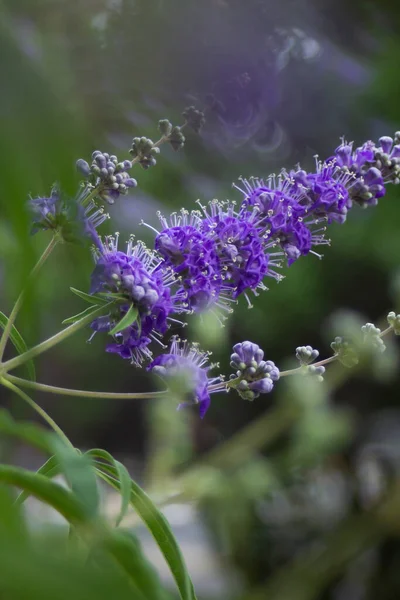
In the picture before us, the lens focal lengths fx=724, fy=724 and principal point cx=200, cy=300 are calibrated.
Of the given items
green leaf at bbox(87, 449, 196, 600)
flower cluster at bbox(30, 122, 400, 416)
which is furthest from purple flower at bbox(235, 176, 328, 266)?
green leaf at bbox(87, 449, 196, 600)

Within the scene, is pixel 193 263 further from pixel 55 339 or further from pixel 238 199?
pixel 238 199

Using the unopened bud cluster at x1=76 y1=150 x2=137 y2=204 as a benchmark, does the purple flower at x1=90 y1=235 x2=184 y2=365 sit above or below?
below

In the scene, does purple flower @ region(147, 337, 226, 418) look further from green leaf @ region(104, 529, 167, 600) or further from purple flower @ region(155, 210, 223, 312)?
green leaf @ region(104, 529, 167, 600)

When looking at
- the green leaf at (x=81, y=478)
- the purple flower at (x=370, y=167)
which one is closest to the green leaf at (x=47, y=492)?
the green leaf at (x=81, y=478)

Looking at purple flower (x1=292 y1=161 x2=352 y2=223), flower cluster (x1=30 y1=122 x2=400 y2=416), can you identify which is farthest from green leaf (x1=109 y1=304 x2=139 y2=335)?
purple flower (x1=292 y1=161 x2=352 y2=223)

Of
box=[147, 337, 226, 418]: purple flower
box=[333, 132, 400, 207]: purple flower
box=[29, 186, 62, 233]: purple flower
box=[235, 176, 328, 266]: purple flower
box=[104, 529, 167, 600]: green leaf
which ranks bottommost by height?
box=[104, 529, 167, 600]: green leaf

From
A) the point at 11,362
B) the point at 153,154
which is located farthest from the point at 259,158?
the point at 11,362

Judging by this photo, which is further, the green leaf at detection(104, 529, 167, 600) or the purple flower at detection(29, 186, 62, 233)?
the purple flower at detection(29, 186, 62, 233)

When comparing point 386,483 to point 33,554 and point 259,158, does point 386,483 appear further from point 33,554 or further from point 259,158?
point 33,554
